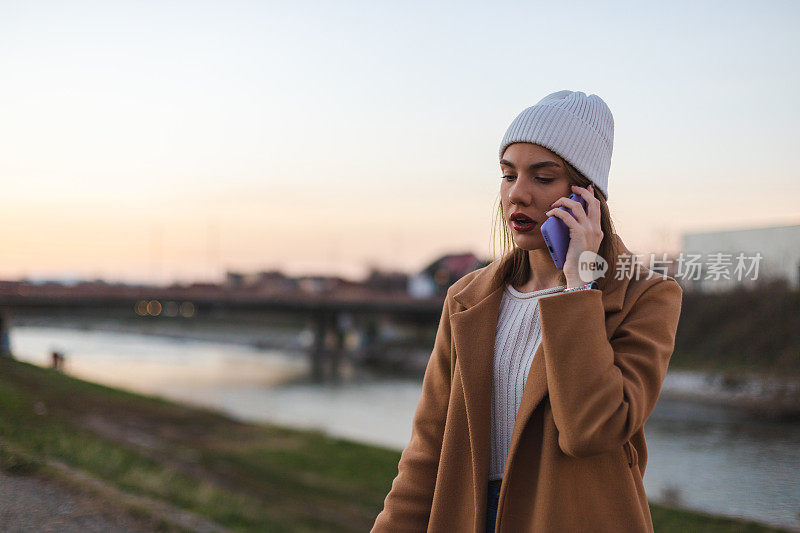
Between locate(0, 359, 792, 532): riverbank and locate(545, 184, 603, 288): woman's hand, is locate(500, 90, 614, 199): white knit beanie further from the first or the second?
locate(0, 359, 792, 532): riverbank

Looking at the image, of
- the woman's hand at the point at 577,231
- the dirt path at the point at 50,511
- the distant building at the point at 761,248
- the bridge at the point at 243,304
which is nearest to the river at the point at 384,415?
the bridge at the point at 243,304

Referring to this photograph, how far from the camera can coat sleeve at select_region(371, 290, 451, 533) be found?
5.86 ft

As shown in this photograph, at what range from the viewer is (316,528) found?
7516 millimetres

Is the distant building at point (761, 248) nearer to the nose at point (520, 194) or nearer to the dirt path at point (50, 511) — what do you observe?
the dirt path at point (50, 511)

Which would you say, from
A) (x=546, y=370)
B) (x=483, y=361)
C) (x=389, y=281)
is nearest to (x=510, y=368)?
(x=483, y=361)

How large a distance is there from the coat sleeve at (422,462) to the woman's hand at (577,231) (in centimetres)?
44

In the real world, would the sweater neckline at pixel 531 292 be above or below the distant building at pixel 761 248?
above

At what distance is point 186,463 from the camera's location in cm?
1089

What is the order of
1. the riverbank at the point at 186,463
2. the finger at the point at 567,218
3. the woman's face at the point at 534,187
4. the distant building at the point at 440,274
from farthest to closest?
the distant building at the point at 440,274 < the riverbank at the point at 186,463 < the woman's face at the point at 534,187 < the finger at the point at 567,218

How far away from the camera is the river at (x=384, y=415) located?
11.9 meters

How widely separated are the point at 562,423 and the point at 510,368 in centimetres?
30

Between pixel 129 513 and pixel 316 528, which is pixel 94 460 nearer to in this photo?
pixel 129 513

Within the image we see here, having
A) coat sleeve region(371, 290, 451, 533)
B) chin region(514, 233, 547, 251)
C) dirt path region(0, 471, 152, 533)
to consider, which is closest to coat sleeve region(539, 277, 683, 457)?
chin region(514, 233, 547, 251)

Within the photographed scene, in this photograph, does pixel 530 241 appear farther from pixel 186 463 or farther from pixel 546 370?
pixel 186 463
